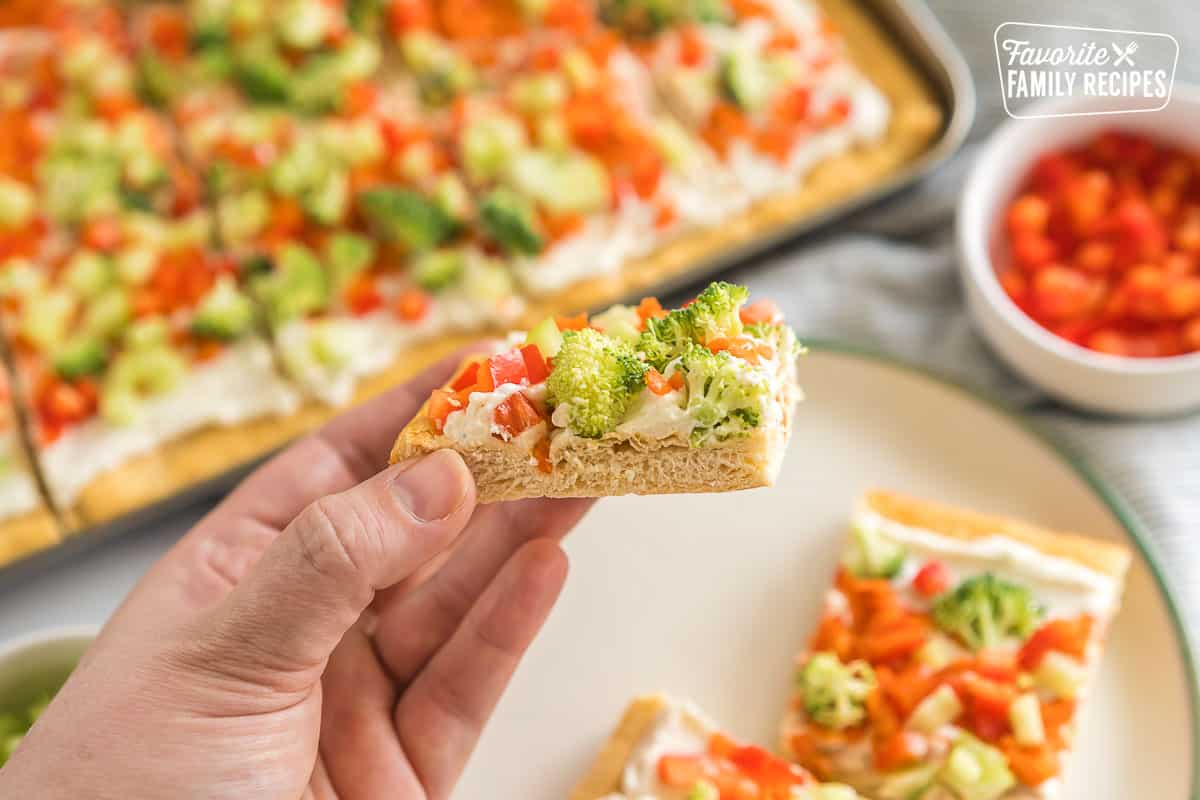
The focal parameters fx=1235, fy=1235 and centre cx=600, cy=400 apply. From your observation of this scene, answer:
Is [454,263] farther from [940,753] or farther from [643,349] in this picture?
[940,753]

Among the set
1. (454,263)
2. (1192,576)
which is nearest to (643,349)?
(454,263)

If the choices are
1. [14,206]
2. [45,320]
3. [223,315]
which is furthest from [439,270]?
[14,206]

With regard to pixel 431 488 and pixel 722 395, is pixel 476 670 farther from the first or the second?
pixel 722 395

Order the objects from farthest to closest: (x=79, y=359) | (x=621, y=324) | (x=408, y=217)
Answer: (x=408, y=217), (x=79, y=359), (x=621, y=324)

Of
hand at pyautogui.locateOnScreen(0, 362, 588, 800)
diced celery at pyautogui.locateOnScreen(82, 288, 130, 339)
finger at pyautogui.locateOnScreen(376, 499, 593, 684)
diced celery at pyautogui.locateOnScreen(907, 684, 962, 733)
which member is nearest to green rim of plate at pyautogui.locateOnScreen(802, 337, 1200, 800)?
diced celery at pyautogui.locateOnScreen(907, 684, 962, 733)

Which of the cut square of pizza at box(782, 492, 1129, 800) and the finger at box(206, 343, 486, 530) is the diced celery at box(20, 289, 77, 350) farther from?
the cut square of pizza at box(782, 492, 1129, 800)

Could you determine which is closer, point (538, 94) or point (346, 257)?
point (346, 257)

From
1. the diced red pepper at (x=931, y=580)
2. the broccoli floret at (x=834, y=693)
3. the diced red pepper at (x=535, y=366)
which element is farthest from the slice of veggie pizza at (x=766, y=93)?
the diced red pepper at (x=535, y=366)

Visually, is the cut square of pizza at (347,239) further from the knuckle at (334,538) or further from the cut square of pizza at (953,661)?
the knuckle at (334,538)
